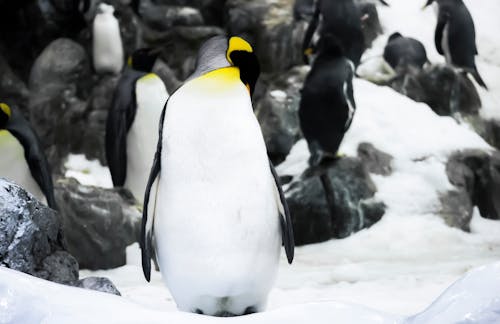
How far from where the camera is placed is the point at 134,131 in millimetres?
4656

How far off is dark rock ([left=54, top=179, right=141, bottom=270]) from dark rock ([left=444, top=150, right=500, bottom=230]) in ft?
7.09

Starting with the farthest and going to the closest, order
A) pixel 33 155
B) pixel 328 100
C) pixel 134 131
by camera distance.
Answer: pixel 328 100, pixel 134 131, pixel 33 155

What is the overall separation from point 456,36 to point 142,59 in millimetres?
3095

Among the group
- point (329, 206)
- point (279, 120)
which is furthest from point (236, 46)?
point (279, 120)

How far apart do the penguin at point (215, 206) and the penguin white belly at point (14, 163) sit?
194 centimetres

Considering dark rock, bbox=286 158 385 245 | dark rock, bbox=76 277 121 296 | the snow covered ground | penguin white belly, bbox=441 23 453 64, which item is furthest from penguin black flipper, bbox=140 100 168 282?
penguin white belly, bbox=441 23 453 64

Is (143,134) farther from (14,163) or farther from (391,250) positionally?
(391,250)

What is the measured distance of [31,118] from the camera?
24.1 ft

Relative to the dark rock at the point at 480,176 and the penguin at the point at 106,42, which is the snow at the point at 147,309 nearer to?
the dark rock at the point at 480,176

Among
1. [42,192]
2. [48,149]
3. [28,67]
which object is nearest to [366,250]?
[42,192]

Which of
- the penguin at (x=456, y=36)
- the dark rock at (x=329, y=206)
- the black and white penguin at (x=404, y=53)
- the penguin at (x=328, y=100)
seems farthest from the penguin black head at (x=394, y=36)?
the dark rock at (x=329, y=206)

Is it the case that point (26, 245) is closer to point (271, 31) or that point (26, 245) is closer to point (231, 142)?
point (231, 142)

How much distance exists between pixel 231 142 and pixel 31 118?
5.57 meters

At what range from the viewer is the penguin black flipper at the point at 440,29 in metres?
7.18
